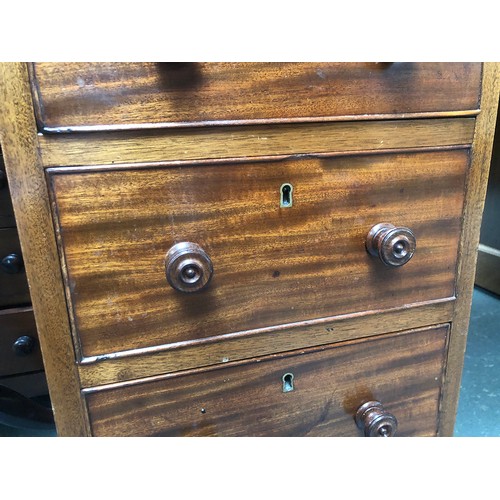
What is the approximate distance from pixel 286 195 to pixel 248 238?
70 mm

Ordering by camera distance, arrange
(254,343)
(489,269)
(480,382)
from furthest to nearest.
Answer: (489,269) < (480,382) < (254,343)

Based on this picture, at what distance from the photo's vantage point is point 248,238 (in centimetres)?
52

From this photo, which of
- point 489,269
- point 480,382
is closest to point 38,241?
point 480,382

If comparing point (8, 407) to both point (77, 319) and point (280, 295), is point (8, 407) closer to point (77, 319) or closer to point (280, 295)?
point (77, 319)

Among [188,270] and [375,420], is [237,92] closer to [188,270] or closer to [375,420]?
[188,270]

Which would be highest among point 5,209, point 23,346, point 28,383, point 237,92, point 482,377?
point 237,92

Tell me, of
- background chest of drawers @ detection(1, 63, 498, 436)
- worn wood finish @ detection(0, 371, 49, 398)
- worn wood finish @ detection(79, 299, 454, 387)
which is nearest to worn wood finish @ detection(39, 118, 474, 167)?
background chest of drawers @ detection(1, 63, 498, 436)

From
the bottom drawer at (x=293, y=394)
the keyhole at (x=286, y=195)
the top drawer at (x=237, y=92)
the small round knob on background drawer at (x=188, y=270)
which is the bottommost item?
the bottom drawer at (x=293, y=394)

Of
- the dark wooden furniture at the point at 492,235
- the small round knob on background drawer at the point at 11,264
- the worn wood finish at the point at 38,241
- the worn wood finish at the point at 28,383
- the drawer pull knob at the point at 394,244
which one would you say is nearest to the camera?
the worn wood finish at the point at 38,241

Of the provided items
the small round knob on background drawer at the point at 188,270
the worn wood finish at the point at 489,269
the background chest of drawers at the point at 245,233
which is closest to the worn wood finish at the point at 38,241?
the background chest of drawers at the point at 245,233

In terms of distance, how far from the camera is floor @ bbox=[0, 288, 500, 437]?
99cm

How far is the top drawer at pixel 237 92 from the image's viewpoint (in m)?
0.43

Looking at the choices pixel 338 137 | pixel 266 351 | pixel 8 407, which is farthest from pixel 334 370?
pixel 8 407

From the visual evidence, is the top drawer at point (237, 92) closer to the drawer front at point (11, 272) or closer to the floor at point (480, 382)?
the drawer front at point (11, 272)
